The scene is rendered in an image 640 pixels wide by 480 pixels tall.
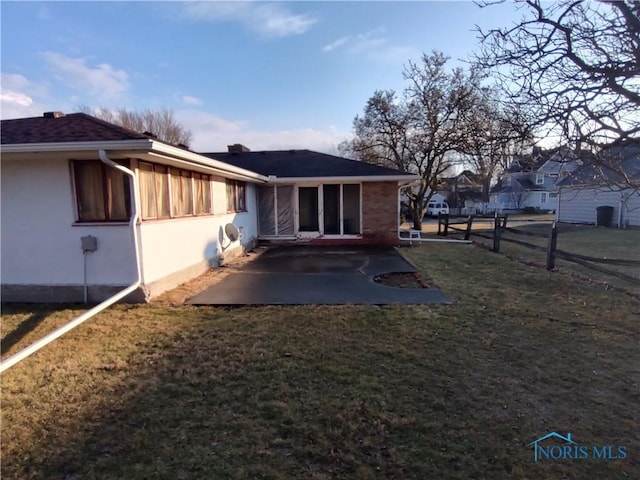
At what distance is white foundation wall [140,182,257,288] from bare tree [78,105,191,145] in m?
24.4

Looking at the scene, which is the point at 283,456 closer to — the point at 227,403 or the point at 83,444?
the point at 227,403

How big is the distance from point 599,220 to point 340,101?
18298 mm

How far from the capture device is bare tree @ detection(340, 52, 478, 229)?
20.1 meters

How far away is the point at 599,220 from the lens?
70.0 ft

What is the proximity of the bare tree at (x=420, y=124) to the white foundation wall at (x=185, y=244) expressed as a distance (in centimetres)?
1285

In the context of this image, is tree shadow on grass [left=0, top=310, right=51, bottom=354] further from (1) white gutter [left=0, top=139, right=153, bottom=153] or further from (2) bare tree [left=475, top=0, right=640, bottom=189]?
(2) bare tree [left=475, top=0, right=640, bottom=189]

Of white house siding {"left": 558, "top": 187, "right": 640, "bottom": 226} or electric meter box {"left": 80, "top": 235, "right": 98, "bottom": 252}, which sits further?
white house siding {"left": 558, "top": 187, "right": 640, "bottom": 226}

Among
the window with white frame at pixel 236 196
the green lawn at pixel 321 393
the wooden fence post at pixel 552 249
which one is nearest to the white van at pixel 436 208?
the window with white frame at pixel 236 196

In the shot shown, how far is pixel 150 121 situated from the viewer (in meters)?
34.2

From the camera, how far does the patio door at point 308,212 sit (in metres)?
13.7

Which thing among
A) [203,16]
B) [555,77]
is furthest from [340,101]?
[555,77]

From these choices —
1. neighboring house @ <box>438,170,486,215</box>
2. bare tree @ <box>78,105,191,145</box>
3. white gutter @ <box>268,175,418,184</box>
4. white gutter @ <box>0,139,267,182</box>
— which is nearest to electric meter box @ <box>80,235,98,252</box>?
white gutter @ <box>0,139,267,182</box>

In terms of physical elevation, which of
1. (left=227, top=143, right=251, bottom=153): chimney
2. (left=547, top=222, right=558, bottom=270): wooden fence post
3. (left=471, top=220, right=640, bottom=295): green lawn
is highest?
(left=227, top=143, right=251, bottom=153): chimney

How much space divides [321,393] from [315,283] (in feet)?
13.7
